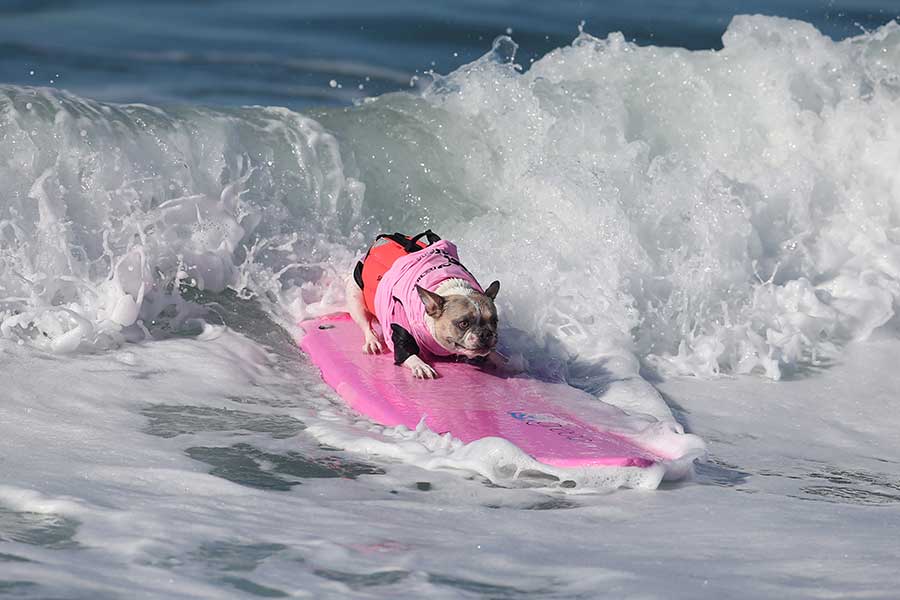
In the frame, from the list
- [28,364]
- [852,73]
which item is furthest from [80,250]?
[852,73]

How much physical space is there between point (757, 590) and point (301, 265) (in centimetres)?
410

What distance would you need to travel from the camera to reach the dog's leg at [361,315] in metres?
6.45

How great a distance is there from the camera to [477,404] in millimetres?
5715

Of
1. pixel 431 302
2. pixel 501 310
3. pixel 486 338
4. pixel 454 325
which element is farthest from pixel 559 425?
pixel 501 310

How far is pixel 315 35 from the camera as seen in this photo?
1398 centimetres

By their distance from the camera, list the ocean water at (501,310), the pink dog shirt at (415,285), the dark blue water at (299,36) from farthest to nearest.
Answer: the dark blue water at (299,36), the pink dog shirt at (415,285), the ocean water at (501,310)

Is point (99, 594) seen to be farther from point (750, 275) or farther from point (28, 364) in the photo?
point (750, 275)

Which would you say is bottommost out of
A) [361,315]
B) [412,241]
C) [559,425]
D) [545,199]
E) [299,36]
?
[559,425]

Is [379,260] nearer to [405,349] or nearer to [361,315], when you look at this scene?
[361,315]

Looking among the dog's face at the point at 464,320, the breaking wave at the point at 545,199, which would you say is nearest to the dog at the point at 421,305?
the dog's face at the point at 464,320

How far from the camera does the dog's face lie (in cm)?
589

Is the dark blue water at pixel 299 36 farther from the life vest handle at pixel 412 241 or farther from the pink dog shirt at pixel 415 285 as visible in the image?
the pink dog shirt at pixel 415 285

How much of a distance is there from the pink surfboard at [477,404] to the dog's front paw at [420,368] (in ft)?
0.11

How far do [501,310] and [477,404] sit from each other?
1.38 meters
